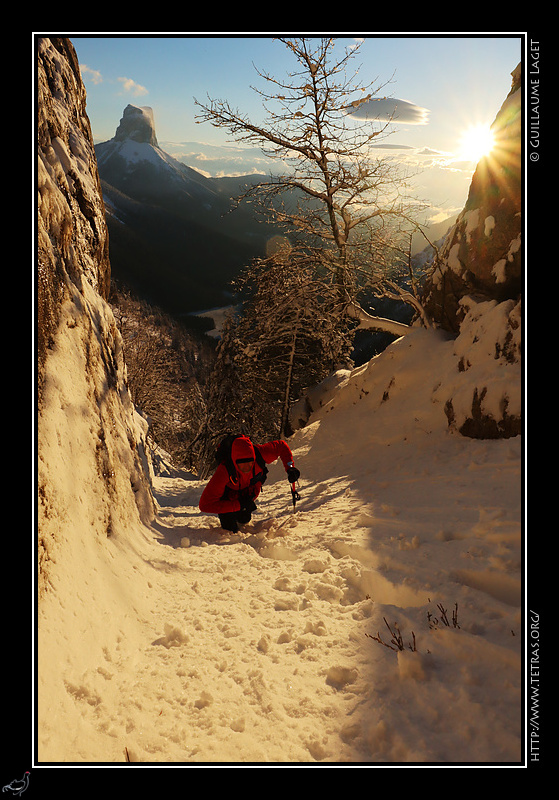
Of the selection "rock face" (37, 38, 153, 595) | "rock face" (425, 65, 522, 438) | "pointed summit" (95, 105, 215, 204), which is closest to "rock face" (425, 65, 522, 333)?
"rock face" (425, 65, 522, 438)

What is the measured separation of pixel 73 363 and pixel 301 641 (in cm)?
304

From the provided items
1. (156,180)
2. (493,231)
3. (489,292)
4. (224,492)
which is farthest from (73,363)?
(156,180)

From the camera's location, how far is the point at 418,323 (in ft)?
32.2

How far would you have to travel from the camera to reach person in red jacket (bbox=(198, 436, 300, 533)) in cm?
571

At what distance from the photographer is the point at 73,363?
373 cm

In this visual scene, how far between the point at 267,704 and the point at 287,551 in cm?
225

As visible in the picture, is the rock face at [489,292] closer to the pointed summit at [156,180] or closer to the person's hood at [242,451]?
the person's hood at [242,451]

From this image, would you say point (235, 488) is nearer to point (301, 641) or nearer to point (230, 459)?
point (230, 459)

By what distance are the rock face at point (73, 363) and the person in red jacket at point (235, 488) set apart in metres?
0.88

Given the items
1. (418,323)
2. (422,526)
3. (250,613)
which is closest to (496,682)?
(250,613)

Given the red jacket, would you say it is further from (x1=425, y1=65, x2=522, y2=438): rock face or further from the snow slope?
(x1=425, y1=65, x2=522, y2=438): rock face

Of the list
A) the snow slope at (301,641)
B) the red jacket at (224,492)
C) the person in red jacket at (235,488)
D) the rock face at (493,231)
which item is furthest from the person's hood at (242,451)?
the rock face at (493,231)

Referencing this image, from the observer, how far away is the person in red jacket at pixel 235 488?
5707 mm
